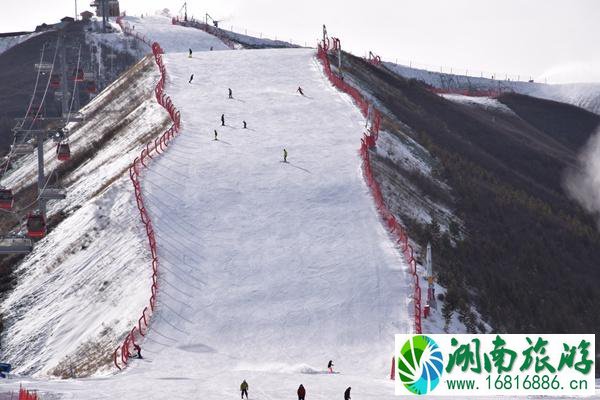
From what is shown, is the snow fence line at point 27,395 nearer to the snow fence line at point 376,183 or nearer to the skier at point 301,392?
the skier at point 301,392

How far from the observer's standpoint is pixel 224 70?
87562 millimetres

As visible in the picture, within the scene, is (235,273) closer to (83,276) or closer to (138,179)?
(83,276)

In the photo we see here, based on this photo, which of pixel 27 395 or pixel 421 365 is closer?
pixel 27 395

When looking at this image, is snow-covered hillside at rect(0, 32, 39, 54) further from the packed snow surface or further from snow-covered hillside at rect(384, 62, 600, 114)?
the packed snow surface

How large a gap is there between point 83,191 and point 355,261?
21.3 metres

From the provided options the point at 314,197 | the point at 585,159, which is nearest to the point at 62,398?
the point at 314,197

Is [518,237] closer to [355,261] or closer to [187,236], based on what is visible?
[355,261]
